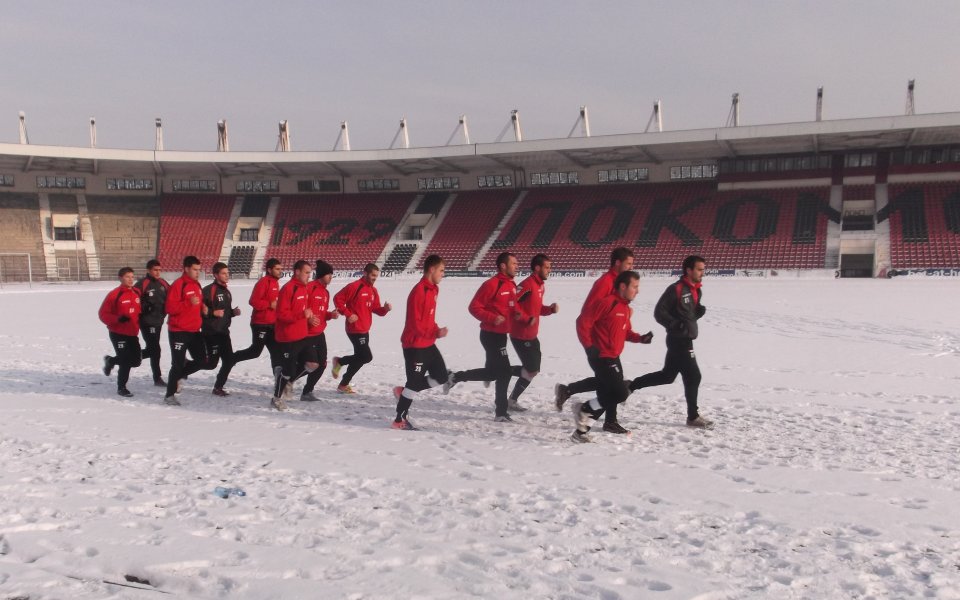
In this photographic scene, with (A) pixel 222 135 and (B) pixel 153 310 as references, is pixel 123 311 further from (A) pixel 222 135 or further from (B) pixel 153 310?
(A) pixel 222 135

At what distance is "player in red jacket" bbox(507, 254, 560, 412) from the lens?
673 centimetres

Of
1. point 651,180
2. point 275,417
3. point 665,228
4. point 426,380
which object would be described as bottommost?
point 275,417

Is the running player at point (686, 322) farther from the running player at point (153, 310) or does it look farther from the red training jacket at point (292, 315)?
the running player at point (153, 310)

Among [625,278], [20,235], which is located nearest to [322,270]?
[625,278]

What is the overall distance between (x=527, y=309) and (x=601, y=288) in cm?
99

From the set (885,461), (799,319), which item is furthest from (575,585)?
(799,319)

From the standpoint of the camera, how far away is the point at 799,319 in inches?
613

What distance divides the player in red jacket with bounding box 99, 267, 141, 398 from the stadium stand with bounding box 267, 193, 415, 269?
3519cm

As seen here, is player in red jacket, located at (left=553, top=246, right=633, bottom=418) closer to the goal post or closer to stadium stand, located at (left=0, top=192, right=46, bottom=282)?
the goal post

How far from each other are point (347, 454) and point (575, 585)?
2798mm

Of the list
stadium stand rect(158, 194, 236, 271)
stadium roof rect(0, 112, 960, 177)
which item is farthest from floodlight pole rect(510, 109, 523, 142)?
stadium stand rect(158, 194, 236, 271)

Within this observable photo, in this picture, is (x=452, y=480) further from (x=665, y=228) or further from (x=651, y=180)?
(x=651, y=180)

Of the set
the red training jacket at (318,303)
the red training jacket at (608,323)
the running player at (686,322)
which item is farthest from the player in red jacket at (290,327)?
the running player at (686,322)

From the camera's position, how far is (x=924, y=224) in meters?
35.4
